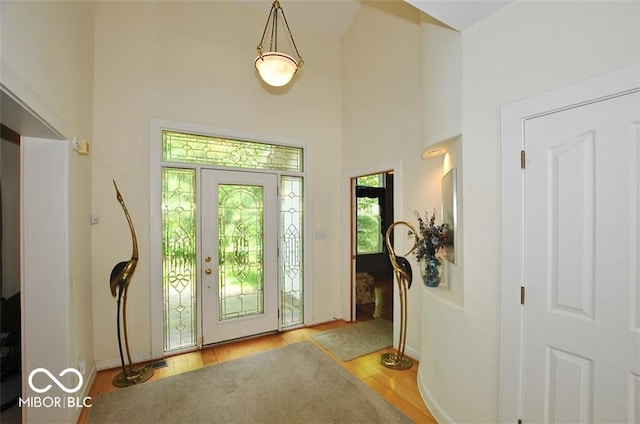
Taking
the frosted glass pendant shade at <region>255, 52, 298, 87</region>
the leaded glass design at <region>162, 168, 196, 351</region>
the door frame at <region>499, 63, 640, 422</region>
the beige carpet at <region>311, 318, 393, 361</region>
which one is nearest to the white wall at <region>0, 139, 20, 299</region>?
the leaded glass design at <region>162, 168, 196, 351</region>

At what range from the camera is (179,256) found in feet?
10.6

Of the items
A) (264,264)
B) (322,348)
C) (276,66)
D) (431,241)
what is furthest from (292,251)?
(276,66)

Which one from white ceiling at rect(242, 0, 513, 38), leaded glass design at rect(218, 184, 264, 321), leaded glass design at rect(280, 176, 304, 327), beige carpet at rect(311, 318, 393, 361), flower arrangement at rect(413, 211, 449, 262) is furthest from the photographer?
leaded glass design at rect(280, 176, 304, 327)

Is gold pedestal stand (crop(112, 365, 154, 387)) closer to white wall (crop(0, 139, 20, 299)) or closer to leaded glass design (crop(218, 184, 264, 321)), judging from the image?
leaded glass design (crop(218, 184, 264, 321))

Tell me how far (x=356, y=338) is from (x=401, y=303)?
0.87 meters

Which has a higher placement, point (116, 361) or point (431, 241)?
point (431, 241)

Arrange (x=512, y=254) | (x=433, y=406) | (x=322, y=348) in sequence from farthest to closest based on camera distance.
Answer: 1. (x=322, y=348)
2. (x=433, y=406)
3. (x=512, y=254)

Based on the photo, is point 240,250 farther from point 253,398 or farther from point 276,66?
point 276,66

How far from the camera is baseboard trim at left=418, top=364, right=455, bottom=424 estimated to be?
206 centimetres

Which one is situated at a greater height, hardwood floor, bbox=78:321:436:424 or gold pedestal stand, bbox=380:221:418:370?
gold pedestal stand, bbox=380:221:418:370

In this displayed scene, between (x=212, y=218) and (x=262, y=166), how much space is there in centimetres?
96

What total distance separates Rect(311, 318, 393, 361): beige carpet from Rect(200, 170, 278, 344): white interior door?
80 centimetres

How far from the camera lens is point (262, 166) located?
3.74 m

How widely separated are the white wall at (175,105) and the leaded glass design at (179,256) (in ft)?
0.62
